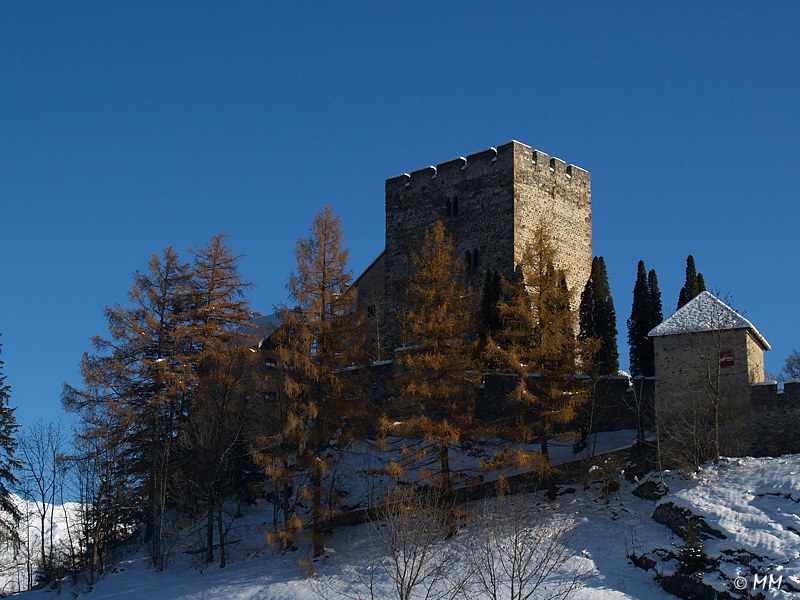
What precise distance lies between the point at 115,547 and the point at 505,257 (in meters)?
19.1

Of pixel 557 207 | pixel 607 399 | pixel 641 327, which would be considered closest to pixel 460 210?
pixel 557 207

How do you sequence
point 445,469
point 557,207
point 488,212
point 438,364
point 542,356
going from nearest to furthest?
point 445,469
point 438,364
point 542,356
point 488,212
point 557,207

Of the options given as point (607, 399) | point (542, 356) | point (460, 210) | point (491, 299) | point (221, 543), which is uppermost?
point (460, 210)

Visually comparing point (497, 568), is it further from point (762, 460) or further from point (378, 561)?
point (762, 460)

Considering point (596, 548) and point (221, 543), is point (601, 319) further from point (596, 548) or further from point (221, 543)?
point (221, 543)

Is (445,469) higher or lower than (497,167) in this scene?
lower

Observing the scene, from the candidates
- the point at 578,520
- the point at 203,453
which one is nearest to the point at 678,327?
the point at 578,520

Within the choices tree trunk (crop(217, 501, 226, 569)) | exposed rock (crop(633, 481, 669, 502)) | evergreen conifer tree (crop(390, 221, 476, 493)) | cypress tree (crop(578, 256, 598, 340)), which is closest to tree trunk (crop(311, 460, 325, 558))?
evergreen conifer tree (crop(390, 221, 476, 493))

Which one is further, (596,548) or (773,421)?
(773,421)

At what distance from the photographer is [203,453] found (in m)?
34.4

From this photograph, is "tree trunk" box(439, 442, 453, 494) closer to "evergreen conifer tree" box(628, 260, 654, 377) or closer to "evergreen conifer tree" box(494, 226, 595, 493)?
"evergreen conifer tree" box(494, 226, 595, 493)

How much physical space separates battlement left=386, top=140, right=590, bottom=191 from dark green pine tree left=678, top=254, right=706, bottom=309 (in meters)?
8.91

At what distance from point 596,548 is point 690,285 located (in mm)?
14730

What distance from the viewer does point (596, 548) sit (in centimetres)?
2691
